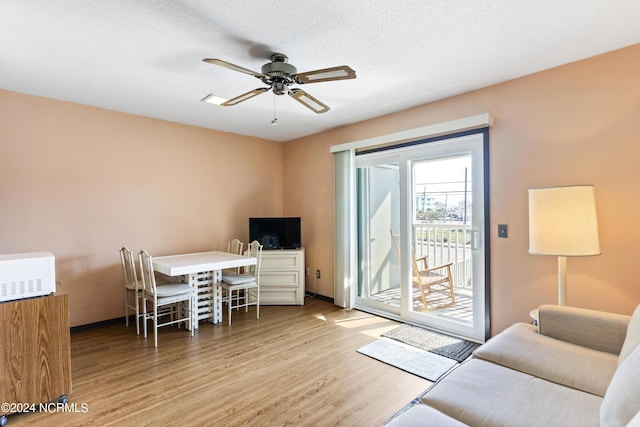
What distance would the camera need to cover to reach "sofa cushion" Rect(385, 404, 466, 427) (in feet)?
3.94

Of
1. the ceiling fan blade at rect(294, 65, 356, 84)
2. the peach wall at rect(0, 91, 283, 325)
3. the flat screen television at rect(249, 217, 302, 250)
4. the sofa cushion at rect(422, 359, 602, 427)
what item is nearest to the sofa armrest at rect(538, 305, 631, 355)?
the sofa cushion at rect(422, 359, 602, 427)

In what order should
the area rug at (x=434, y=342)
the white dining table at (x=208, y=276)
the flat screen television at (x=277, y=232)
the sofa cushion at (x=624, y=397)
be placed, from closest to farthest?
the sofa cushion at (x=624, y=397), the area rug at (x=434, y=342), the white dining table at (x=208, y=276), the flat screen television at (x=277, y=232)

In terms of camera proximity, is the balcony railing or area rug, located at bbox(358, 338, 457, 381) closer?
area rug, located at bbox(358, 338, 457, 381)

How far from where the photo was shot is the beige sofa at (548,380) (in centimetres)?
120

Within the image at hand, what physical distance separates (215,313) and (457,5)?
12.1 ft

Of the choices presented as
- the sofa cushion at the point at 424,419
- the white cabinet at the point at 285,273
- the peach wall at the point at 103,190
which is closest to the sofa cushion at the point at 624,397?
the sofa cushion at the point at 424,419

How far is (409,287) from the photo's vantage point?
3676mm

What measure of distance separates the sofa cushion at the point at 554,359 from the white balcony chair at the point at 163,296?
9.30ft

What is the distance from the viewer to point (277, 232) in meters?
4.61

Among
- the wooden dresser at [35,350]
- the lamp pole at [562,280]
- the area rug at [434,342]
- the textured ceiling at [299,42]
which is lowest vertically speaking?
the area rug at [434,342]

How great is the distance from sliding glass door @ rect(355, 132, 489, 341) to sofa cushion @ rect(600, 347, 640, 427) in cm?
194

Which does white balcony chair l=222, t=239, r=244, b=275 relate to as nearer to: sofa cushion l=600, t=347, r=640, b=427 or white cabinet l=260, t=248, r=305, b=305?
white cabinet l=260, t=248, r=305, b=305

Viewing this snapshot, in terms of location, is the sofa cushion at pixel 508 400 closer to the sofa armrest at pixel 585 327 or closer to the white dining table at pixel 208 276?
the sofa armrest at pixel 585 327

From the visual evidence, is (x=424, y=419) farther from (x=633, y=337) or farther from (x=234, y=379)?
(x=234, y=379)
